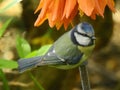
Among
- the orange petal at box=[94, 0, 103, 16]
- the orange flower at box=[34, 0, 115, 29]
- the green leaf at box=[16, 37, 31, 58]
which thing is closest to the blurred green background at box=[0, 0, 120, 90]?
the green leaf at box=[16, 37, 31, 58]

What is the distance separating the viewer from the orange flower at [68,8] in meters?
1.16

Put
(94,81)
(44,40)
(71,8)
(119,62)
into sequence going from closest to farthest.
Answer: (71,8) < (44,40) < (94,81) < (119,62)

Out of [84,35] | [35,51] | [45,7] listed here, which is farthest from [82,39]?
[35,51]

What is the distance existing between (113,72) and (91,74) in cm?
15

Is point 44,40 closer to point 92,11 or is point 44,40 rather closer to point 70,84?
point 70,84

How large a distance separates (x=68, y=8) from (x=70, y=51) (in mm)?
114

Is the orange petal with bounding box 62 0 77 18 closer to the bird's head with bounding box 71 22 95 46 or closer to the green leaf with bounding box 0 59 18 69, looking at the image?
the bird's head with bounding box 71 22 95 46

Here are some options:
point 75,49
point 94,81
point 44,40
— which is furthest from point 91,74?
point 75,49

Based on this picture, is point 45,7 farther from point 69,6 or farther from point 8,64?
point 8,64

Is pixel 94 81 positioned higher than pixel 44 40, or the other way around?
pixel 44 40

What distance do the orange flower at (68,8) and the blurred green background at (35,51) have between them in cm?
11

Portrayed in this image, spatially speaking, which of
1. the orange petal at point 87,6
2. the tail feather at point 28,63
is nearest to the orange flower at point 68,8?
the orange petal at point 87,6

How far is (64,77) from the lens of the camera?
6.55 feet

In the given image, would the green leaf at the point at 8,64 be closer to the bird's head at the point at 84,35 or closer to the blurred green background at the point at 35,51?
the blurred green background at the point at 35,51
